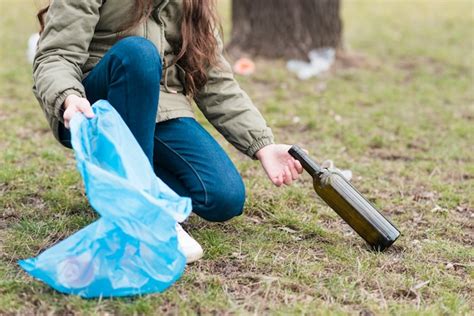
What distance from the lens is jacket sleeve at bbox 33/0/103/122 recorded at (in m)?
2.47

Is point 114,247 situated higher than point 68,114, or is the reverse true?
→ point 68,114

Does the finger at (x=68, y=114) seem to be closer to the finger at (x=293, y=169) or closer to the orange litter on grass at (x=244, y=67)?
the finger at (x=293, y=169)

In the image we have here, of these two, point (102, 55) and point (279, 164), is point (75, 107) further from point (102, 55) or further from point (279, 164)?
point (279, 164)

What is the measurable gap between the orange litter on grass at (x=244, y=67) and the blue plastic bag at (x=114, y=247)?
11.9 feet

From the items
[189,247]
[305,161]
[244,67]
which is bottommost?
[244,67]

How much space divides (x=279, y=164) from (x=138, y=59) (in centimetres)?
69

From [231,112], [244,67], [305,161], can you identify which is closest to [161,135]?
[231,112]

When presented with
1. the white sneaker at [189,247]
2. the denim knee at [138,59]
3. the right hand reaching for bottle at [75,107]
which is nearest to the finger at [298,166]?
the white sneaker at [189,247]

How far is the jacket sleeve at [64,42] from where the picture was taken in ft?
Result: 8.12

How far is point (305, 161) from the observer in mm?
2688

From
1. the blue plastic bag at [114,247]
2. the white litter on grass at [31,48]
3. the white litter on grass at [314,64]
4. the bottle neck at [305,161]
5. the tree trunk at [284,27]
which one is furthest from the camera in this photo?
the tree trunk at [284,27]

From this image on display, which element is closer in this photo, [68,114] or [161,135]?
[68,114]

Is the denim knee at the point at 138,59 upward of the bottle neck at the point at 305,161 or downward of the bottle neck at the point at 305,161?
upward

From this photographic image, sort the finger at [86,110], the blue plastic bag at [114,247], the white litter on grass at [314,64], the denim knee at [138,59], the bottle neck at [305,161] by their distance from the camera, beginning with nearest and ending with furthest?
the blue plastic bag at [114,247] → the finger at [86,110] → the denim knee at [138,59] → the bottle neck at [305,161] → the white litter on grass at [314,64]
